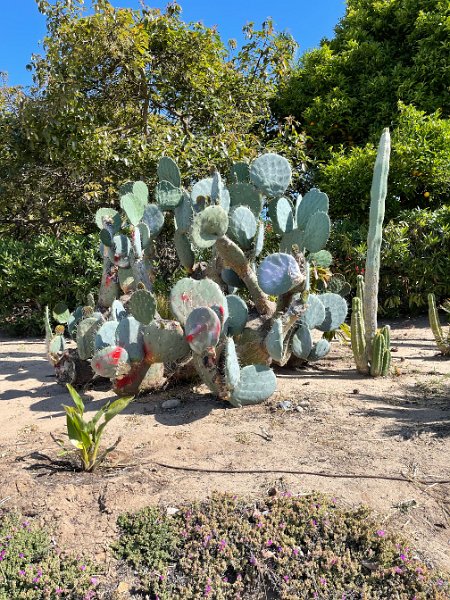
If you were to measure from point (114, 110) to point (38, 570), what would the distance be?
23.0 ft

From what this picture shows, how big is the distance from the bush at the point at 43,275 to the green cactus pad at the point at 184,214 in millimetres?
3214

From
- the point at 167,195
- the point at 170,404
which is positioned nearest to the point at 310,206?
the point at 167,195

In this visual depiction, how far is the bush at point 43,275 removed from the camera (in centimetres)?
745

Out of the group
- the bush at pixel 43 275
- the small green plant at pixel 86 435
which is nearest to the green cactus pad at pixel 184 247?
the small green plant at pixel 86 435

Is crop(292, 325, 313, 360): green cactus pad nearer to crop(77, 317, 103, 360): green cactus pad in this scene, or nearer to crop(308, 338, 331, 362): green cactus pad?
crop(308, 338, 331, 362): green cactus pad

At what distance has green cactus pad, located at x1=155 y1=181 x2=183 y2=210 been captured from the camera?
442cm

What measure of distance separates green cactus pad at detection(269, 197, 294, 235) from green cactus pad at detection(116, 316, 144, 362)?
136 centimetres

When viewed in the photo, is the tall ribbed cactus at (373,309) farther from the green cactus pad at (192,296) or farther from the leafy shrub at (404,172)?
the leafy shrub at (404,172)

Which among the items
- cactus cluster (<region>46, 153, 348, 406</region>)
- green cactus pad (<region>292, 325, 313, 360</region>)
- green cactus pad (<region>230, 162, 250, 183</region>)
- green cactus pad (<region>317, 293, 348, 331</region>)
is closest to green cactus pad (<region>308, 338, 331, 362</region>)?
cactus cluster (<region>46, 153, 348, 406</region>)

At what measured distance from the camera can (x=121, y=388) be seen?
156 inches

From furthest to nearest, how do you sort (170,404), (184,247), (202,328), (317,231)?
(184,247) < (317,231) < (170,404) < (202,328)

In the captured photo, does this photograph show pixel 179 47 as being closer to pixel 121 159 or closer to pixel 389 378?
pixel 121 159

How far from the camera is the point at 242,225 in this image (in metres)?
4.09

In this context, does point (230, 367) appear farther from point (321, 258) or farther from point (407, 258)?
point (407, 258)
